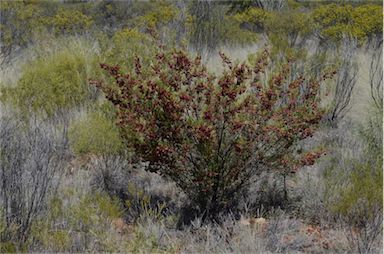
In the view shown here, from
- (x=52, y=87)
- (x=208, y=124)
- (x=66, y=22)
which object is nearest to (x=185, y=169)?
(x=208, y=124)

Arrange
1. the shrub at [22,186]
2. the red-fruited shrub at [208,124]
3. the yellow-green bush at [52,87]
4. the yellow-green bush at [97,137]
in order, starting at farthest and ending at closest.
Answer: the yellow-green bush at [52,87]
the yellow-green bush at [97,137]
the red-fruited shrub at [208,124]
the shrub at [22,186]

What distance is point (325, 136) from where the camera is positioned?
779 cm

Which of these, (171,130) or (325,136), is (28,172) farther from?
(325,136)

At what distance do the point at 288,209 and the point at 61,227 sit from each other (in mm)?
2296

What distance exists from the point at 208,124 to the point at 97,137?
5.50ft

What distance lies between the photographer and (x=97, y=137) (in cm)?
623

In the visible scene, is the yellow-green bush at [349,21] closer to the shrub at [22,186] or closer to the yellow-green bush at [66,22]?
the yellow-green bush at [66,22]

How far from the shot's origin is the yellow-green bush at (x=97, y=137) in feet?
20.4

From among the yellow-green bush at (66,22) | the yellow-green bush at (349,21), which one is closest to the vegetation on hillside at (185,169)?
the yellow-green bush at (349,21)

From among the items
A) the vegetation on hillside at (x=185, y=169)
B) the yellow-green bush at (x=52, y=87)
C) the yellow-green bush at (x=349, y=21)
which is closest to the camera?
the vegetation on hillside at (x=185, y=169)

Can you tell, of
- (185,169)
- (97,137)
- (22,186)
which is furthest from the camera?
(97,137)

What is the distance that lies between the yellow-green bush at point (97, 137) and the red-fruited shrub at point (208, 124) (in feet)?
2.67

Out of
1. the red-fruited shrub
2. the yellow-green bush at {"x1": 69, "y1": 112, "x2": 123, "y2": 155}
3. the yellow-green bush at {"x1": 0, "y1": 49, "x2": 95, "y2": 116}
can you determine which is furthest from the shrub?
the yellow-green bush at {"x1": 0, "y1": 49, "x2": 95, "y2": 116}

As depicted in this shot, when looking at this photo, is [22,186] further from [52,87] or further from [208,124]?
[52,87]
